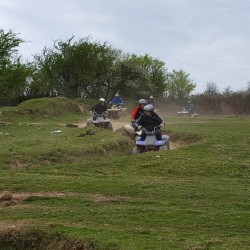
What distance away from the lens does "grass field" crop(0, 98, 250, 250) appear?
24.1 ft

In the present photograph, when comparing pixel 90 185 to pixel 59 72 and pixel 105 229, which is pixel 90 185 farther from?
pixel 59 72

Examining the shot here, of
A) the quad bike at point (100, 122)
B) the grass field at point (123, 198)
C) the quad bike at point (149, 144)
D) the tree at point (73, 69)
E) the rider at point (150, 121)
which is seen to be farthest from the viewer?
the tree at point (73, 69)

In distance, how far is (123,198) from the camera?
956 centimetres

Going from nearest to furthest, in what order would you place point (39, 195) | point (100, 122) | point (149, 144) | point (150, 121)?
1. point (39, 195)
2. point (149, 144)
3. point (150, 121)
4. point (100, 122)

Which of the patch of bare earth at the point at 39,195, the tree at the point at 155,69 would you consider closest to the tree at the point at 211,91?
the tree at the point at 155,69

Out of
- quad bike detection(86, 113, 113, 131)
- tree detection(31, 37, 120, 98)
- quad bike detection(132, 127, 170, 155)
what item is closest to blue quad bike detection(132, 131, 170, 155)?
quad bike detection(132, 127, 170, 155)

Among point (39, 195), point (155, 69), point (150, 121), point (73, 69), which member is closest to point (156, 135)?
point (150, 121)

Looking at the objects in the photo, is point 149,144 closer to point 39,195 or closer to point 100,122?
point 39,195

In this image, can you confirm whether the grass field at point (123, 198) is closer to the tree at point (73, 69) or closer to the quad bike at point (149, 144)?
the quad bike at point (149, 144)

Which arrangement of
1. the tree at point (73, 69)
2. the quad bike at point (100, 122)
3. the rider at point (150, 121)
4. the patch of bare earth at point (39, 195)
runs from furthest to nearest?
the tree at point (73, 69) < the quad bike at point (100, 122) < the rider at point (150, 121) < the patch of bare earth at point (39, 195)

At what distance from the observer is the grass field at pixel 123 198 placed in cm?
734

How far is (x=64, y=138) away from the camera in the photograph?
61.0 ft

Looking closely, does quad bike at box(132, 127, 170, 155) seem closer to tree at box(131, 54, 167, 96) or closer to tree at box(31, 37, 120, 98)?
tree at box(31, 37, 120, 98)

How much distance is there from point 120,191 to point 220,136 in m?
9.81
